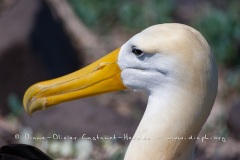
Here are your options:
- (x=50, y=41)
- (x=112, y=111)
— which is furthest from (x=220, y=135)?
(x=50, y=41)

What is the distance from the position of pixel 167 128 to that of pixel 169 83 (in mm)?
226

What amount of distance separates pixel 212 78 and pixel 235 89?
4.16m

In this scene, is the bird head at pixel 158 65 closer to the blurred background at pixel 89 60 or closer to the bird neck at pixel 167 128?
the bird neck at pixel 167 128

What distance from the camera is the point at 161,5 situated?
994cm

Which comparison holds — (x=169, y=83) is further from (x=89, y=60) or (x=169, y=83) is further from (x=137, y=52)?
(x=89, y=60)

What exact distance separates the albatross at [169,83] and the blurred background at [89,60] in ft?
5.99

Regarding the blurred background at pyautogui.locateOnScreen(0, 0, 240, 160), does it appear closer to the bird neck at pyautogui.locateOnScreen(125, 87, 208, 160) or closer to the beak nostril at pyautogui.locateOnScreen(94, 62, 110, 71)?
the beak nostril at pyautogui.locateOnScreen(94, 62, 110, 71)

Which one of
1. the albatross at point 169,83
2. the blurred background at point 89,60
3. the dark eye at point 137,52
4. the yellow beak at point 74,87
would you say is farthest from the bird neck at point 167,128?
the blurred background at point 89,60

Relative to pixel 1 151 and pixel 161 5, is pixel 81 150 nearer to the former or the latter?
pixel 1 151

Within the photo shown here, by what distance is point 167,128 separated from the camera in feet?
14.7

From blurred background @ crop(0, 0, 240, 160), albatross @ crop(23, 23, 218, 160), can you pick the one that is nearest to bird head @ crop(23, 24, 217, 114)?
Result: albatross @ crop(23, 23, 218, 160)

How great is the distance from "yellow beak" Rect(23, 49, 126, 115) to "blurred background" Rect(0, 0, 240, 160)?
1.37m

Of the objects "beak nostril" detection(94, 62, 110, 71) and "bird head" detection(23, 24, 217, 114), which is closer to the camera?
"bird head" detection(23, 24, 217, 114)

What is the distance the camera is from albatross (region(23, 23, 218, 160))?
4.41m
